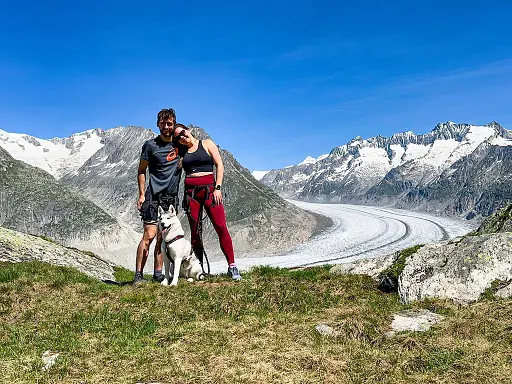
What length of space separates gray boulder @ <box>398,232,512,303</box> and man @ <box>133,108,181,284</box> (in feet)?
22.1

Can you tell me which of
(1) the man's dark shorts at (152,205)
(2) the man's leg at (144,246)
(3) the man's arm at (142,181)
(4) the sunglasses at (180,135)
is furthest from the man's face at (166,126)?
(2) the man's leg at (144,246)

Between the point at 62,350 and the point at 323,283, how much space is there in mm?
6806

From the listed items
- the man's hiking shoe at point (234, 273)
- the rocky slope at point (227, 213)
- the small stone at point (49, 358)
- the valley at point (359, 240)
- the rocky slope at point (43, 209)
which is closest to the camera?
the small stone at point (49, 358)

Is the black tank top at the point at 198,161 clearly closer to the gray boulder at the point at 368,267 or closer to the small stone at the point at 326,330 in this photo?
the gray boulder at the point at 368,267

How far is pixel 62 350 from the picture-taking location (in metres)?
6.41

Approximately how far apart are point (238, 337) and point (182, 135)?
252 inches

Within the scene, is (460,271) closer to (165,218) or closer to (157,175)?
(165,218)

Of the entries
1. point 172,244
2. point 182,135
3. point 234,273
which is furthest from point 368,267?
point 182,135

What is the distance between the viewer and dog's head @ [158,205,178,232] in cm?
1106

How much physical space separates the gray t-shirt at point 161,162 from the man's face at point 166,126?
284mm

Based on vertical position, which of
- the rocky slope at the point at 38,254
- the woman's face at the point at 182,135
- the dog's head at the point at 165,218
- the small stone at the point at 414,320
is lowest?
the small stone at the point at 414,320

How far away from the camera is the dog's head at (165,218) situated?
11.1 meters

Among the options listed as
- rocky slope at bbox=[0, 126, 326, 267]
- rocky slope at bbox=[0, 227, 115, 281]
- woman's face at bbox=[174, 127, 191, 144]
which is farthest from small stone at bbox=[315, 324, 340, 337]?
rocky slope at bbox=[0, 126, 326, 267]

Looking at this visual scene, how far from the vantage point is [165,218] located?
36.3 feet
